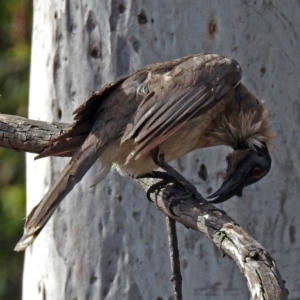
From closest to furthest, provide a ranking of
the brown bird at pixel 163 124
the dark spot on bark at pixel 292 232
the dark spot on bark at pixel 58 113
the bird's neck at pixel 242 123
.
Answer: the brown bird at pixel 163 124, the bird's neck at pixel 242 123, the dark spot on bark at pixel 292 232, the dark spot on bark at pixel 58 113

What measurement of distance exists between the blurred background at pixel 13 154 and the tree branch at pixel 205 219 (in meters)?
3.51

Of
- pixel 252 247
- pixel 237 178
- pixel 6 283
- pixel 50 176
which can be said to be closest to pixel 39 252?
pixel 50 176

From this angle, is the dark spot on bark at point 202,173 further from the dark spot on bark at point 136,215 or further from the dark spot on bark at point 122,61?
the dark spot on bark at point 122,61

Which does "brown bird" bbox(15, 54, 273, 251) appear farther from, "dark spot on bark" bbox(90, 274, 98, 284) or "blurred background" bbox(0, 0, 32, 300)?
"blurred background" bbox(0, 0, 32, 300)

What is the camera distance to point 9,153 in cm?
777

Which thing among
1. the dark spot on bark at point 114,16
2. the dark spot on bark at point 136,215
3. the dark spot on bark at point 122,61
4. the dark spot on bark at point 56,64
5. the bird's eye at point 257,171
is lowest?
the dark spot on bark at point 136,215

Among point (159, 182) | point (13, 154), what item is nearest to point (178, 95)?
point (159, 182)

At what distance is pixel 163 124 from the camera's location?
149 inches

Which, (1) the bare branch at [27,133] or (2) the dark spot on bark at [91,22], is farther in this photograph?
(2) the dark spot on bark at [91,22]

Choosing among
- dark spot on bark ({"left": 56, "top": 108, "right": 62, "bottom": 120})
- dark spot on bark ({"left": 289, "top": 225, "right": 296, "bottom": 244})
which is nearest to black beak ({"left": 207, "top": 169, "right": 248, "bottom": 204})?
dark spot on bark ({"left": 289, "top": 225, "right": 296, "bottom": 244})

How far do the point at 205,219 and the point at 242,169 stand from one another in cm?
101

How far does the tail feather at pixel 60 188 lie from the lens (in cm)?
341

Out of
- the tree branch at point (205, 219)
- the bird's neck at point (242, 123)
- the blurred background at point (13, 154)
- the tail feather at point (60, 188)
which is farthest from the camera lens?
the blurred background at point (13, 154)

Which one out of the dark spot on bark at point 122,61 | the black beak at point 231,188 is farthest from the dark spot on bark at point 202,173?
the dark spot on bark at point 122,61
